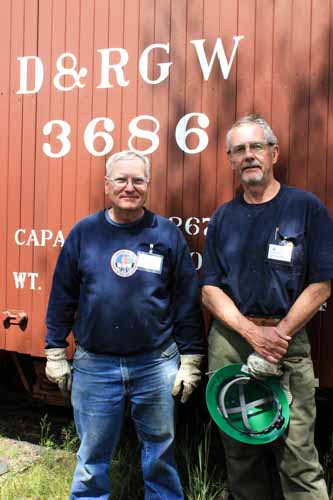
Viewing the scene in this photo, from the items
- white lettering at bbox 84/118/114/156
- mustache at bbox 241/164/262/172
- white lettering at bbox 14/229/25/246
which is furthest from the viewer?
white lettering at bbox 14/229/25/246

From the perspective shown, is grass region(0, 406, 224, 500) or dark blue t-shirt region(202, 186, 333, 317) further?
grass region(0, 406, 224, 500)

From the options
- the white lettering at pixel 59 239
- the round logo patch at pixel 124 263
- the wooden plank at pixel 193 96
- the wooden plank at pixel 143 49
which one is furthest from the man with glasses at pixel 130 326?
the white lettering at pixel 59 239

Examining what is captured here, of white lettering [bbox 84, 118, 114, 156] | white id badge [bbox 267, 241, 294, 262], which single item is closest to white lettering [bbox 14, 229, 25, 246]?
white lettering [bbox 84, 118, 114, 156]

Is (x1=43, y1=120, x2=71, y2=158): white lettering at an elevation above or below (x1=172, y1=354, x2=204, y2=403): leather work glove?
above

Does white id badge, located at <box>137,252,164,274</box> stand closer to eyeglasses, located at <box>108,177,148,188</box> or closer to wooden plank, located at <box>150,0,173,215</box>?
eyeglasses, located at <box>108,177,148,188</box>

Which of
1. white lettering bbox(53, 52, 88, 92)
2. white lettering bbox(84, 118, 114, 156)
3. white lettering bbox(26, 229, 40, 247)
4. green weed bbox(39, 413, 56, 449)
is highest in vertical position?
white lettering bbox(53, 52, 88, 92)

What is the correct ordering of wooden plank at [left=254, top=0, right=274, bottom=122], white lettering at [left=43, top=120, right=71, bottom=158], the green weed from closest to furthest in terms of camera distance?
1. wooden plank at [left=254, top=0, right=274, bottom=122]
2. white lettering at [left=43, top=120, right=71, bottom=158]
3. the green weed

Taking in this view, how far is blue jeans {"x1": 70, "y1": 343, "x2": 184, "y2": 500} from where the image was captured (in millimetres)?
2223

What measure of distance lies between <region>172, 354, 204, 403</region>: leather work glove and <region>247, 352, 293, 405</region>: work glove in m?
0.27

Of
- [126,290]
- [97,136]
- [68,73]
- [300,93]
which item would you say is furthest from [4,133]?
[300,93]

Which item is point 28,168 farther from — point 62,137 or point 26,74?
point 26,74

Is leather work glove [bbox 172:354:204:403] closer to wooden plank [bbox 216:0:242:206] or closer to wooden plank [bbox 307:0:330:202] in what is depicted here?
wooden plank [bbox 216:0:242:206]

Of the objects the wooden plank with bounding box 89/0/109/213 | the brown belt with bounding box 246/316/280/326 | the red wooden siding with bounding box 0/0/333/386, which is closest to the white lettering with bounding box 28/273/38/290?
the red wooden siding with bounding box 0/0/333/386

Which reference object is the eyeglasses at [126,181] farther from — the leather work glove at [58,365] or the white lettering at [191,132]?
the leather work glove at [58,365]
